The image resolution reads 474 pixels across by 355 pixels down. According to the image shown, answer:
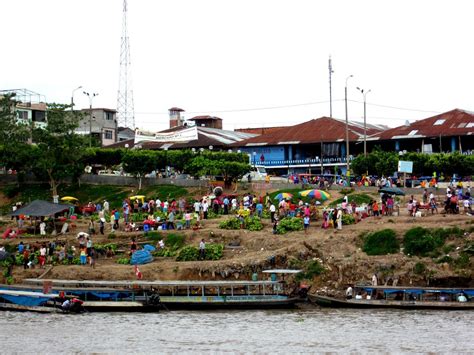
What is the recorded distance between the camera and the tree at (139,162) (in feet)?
220

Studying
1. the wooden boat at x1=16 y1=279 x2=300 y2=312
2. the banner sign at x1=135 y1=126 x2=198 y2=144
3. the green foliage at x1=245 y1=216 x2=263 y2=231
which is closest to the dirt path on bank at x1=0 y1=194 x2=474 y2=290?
the green foliage at x1=245 y1=216 x2=263 y2=231

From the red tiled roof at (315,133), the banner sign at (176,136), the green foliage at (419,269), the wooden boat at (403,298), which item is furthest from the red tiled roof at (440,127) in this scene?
the wooden boat at (403,298)

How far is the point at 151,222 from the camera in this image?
52.2 metres

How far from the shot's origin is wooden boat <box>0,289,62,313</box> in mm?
40500

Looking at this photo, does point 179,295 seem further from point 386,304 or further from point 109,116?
point 109,116

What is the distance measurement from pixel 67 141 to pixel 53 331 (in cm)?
3127

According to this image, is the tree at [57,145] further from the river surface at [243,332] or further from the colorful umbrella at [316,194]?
the river surface at [243,332]

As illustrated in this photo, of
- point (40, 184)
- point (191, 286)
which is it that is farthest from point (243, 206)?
point (40, 184)

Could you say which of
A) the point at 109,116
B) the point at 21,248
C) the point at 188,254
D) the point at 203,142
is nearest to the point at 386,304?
the point at 188,254

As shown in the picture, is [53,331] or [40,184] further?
[40,184]

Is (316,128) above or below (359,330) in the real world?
above

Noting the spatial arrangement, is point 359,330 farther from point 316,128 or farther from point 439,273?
point 316,128

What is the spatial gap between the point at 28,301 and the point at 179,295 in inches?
294

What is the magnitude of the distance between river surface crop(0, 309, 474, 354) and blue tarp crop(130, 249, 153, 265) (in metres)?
6.90
